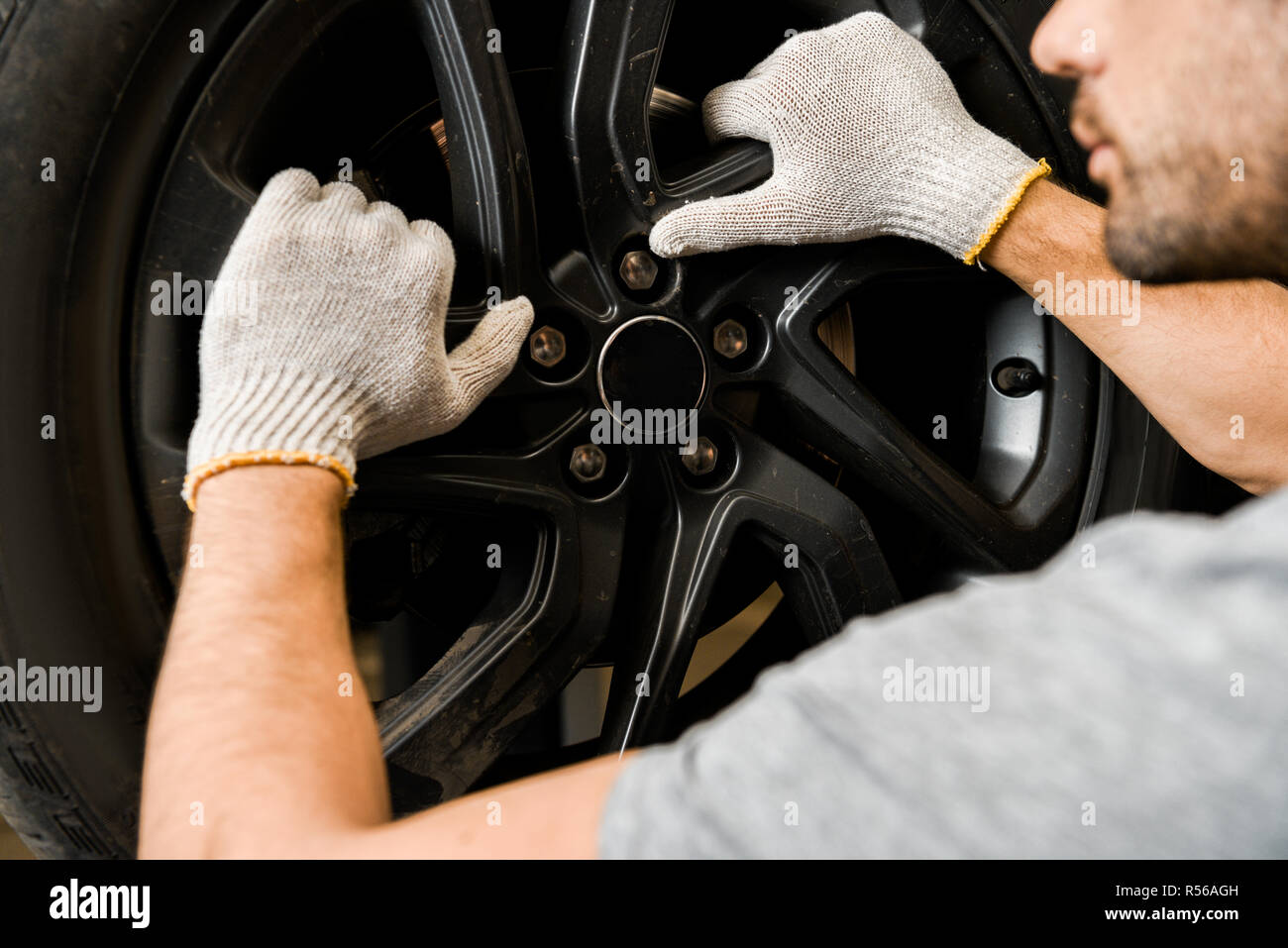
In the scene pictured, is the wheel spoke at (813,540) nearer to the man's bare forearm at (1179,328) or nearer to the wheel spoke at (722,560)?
the wheel spoke at (722,560)

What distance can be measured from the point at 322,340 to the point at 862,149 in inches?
21.5

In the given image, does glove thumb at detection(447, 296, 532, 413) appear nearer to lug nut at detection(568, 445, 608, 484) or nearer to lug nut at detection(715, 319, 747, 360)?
lug nut at detection(568, 445, 608, 484)

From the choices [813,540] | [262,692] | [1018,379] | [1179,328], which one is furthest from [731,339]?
[262,692]

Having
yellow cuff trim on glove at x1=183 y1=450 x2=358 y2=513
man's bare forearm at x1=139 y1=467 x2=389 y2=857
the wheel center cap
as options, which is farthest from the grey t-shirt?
the wheel center cap

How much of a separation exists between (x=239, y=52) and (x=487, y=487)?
395 mm

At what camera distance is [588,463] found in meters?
0.95

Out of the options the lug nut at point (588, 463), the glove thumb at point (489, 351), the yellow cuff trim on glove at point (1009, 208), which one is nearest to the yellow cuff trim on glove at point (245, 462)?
the glove thumb at point (489, 351)

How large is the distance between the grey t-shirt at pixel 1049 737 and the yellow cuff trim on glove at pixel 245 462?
38 cm

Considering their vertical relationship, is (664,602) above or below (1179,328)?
below

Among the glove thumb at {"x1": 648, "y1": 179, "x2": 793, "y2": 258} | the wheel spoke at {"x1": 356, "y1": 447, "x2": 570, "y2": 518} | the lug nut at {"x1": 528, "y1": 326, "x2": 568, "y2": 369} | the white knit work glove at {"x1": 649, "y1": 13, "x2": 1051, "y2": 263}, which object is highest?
the white knit work glove at {"x1": 649, "y1": 13, "x2": 1051, "y2": 263}

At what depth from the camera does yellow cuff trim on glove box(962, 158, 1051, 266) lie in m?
0.99

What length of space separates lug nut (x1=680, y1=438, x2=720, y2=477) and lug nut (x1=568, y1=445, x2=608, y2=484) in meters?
0.08

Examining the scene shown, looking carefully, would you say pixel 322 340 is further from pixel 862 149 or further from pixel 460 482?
pixel 862 149

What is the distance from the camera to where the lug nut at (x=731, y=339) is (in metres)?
1.00
